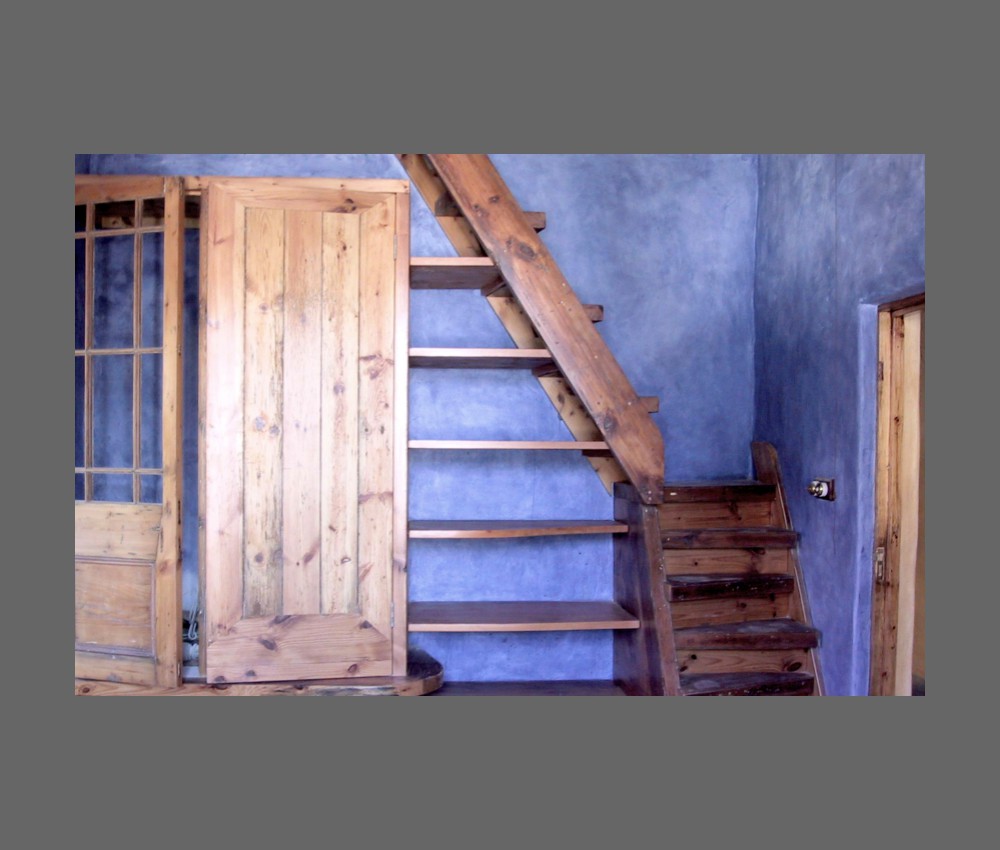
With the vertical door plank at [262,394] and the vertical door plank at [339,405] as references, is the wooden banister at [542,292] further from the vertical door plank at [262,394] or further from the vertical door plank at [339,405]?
the vertical door plank at [262,394]

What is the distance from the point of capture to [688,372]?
4.37 metres

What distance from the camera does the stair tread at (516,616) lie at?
353 cm

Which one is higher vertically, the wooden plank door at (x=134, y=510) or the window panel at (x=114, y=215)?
the window panel at (x=114, y=215)

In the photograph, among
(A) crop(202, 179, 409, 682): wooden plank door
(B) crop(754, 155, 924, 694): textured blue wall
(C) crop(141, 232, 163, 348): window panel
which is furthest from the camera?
(C) crop(141, 232, 163, 348): window panel

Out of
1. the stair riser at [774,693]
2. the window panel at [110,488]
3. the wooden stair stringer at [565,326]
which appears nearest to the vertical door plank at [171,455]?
the window panel at [110,488]

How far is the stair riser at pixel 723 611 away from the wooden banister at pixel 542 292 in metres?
0.75

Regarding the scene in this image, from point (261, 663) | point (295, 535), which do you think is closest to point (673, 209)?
point (295, 535)

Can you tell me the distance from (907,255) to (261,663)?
2.74 meters

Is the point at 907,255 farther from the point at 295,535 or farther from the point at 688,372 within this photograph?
the point at 295,535

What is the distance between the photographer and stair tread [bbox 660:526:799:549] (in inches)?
147

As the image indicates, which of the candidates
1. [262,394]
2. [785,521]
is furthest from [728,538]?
[262,394]

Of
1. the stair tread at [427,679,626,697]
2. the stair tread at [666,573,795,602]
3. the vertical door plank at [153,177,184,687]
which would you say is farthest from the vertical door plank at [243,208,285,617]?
the stair tread at [666,573,795,602]

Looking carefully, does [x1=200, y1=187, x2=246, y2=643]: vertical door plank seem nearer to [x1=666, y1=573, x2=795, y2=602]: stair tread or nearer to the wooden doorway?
[x1=666, y1=573, x2=795, y2=602]: stair tread

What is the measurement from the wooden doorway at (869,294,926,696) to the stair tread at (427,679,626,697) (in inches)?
45.8
